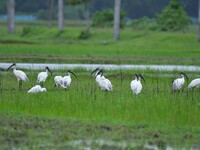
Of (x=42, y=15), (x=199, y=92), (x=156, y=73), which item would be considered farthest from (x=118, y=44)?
(x=42, y=15)

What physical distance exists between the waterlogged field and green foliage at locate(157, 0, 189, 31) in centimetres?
2593

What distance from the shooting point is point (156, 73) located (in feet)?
67.6

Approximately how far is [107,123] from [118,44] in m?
23.5

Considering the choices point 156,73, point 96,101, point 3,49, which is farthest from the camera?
point 3,49

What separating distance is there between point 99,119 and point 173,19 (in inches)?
1210

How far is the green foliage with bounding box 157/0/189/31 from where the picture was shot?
42250mm

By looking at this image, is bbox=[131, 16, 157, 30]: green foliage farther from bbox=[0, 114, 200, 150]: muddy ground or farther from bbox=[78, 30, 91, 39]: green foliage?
bbox=[0, 114, 200, 150]: muddy ground

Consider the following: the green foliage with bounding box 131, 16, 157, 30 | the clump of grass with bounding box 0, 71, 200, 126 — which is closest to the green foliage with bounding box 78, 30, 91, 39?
the green foliage with bounding box 131, 16, 157, 30

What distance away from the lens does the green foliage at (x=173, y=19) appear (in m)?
42.2

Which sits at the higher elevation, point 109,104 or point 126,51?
point 126,51

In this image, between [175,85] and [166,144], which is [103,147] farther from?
→ [175,85]

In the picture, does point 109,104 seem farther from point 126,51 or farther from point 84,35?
point 84,35

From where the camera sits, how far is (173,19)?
42.3 metres

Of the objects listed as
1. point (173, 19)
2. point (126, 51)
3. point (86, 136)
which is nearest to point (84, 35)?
point (173, 19)
